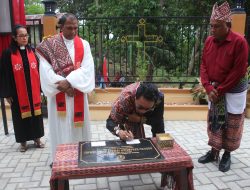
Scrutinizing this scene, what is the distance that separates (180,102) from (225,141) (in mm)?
2986

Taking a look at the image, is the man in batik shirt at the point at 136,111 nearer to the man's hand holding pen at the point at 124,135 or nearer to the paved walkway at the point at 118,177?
the man's hand holding pen at the point at 124,135

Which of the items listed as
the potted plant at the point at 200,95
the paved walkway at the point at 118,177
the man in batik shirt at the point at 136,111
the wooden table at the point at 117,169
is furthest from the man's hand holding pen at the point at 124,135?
the potted plant at the point at 200,95

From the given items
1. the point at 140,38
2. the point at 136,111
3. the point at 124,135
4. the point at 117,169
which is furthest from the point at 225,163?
the point at 140,38

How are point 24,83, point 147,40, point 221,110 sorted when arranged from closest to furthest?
point 221,110
point 24,83
point 147,40

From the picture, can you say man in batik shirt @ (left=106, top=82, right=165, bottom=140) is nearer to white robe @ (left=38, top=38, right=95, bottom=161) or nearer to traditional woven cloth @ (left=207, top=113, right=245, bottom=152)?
white robe @ (left=38, top=38, right=95, bottom=161)

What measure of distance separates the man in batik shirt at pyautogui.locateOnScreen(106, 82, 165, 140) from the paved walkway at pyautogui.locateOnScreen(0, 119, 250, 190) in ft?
2.03

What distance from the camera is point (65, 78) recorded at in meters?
3.42

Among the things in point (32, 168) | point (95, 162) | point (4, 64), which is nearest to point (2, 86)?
point (4, 64)

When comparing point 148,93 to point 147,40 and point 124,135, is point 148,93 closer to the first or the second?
point 124,135

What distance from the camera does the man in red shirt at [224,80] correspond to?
11.1 ft

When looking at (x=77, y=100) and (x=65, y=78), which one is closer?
(x=65, y=78)

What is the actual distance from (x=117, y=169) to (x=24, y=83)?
2.43m

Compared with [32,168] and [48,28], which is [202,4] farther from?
[32,168]

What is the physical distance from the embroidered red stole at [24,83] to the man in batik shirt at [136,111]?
1659 mm
